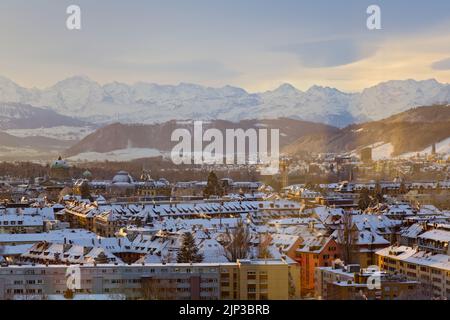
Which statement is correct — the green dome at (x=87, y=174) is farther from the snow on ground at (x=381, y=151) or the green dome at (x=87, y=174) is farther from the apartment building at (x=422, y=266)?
the apartment building at (x=422, y=266)

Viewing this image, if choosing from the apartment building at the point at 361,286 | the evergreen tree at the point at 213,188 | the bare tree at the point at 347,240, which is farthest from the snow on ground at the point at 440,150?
the apartment building at the point at 361,286

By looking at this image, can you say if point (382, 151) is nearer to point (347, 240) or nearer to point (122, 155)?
point (122, 155)

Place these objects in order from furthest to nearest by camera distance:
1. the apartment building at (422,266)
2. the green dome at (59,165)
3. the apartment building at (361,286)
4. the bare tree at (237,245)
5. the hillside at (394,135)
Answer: the green dome at (59,165) → the hillside at (394,135) → the bare tree at (237,245) → the apartment building at (422,266) → the apartment building at (361,286)

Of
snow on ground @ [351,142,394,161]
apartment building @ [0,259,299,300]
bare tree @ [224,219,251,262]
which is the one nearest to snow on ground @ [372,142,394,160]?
snow on ground @ [351,142,394,161]

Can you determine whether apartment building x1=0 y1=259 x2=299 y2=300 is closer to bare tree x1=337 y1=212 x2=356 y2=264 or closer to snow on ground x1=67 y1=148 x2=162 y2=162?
bare tree x1=337 y1=212 x2=356 y2=264

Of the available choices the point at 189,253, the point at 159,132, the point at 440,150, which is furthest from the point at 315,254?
the point at 440,150
